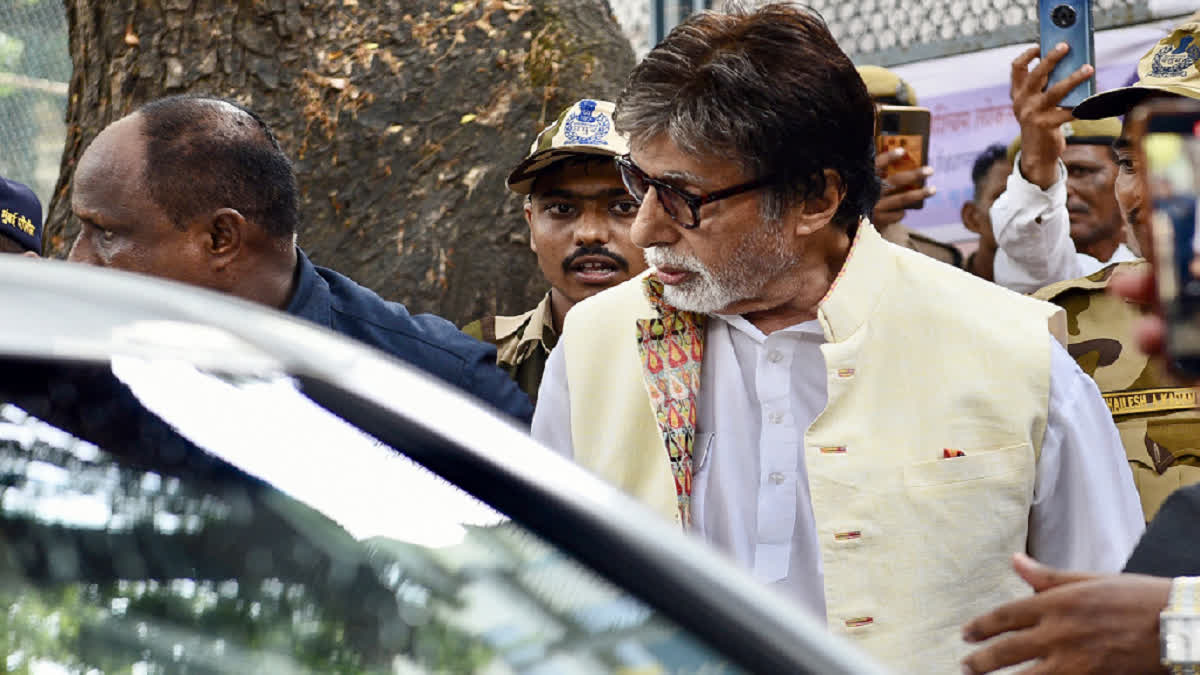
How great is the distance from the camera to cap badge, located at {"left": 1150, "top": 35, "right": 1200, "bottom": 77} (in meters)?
3.32

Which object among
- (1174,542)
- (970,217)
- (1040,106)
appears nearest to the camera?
(1174,542)

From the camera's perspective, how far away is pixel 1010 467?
250cm

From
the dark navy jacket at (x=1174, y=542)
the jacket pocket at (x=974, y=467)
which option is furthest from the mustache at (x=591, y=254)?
the dark navy jacket at (x=1174, y=542)

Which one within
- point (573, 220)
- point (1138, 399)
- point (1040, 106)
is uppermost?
point (1040, 106)

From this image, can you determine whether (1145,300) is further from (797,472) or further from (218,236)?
(218,236)

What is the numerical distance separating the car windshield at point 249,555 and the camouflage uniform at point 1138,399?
2.49 metres

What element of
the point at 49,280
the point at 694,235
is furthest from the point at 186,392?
the point at 694,235

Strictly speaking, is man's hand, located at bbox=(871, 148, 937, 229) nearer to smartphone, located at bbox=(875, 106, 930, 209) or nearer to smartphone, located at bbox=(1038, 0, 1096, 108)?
smartphone, located at bbox=(875, 106, 930, 209)

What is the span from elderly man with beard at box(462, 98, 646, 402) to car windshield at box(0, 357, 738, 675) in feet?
9.11

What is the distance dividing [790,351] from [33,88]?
440 cm

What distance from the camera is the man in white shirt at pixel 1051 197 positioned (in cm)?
363

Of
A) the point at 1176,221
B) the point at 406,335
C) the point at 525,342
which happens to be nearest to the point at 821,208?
the point at 406,335

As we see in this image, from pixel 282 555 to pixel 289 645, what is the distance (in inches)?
2.6

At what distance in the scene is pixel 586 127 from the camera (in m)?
3.94
